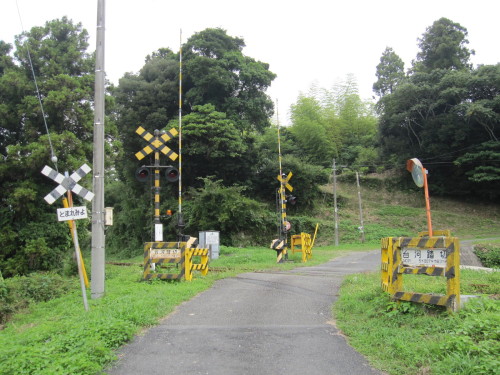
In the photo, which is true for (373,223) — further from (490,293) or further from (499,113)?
(490,293)

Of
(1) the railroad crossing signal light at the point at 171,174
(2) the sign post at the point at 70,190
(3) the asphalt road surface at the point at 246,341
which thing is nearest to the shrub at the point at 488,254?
(3) the asphalt road surface at the point at 246,341

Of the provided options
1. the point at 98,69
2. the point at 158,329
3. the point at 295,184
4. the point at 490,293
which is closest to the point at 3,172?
the point at 98,69

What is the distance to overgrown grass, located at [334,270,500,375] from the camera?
4.18 meters

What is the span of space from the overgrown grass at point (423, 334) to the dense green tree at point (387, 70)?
46.3 meters

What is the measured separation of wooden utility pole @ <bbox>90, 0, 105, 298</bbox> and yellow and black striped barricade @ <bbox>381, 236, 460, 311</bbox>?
5619mm

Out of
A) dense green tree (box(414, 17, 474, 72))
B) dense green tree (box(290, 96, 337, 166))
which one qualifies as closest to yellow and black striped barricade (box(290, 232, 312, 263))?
dense green tree (box(290, 96, 337, 166))

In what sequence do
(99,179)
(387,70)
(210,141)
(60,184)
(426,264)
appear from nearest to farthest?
1. (426,264)
2. (60,184)
3. (99,179)
4. (210,141)
5. (387,70)

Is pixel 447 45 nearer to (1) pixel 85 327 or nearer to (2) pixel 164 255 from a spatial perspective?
(2) pixel 164 255

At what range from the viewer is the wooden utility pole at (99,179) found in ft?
28.9

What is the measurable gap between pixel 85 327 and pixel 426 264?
474cm

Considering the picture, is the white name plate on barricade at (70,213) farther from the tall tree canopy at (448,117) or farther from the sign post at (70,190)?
the tall tree canopy at (448,117)

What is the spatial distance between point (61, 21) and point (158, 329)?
19521 millimetres

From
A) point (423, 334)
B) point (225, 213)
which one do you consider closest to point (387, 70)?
point (225, 213)

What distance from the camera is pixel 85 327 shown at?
18.9 ft
